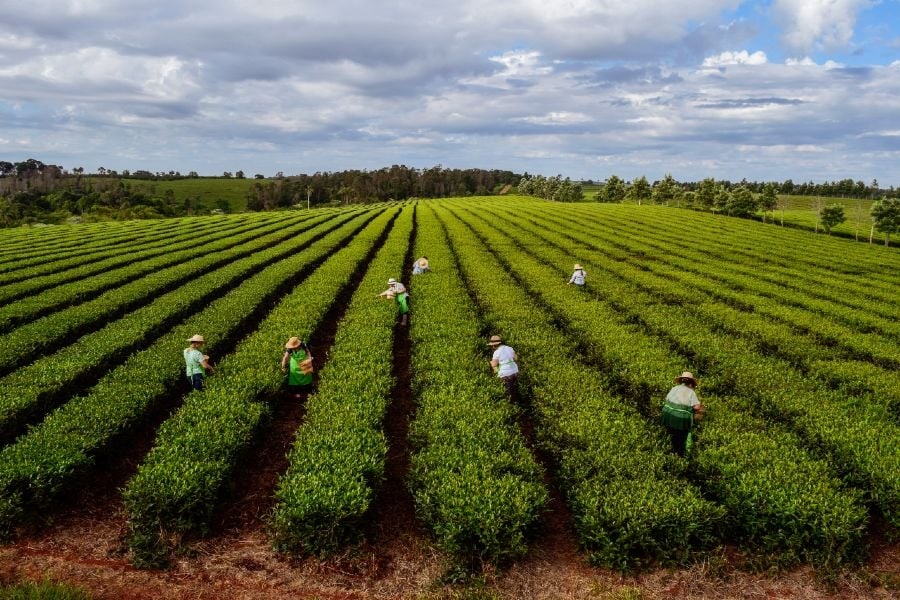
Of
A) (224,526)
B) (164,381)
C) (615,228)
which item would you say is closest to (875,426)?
(224,526)

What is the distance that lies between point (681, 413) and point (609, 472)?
2.20 m

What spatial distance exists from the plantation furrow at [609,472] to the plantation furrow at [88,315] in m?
15.4

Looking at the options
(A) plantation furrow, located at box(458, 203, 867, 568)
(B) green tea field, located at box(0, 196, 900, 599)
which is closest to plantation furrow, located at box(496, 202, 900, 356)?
(B) green tea field, located at box(0, 196, 900, 599)

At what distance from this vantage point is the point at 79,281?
2770 centimetres

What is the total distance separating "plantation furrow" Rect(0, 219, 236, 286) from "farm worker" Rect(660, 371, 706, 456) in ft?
106

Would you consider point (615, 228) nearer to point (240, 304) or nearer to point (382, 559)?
point (240, 304)

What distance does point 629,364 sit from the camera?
620 inches

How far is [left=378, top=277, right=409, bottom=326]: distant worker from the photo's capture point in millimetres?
21297

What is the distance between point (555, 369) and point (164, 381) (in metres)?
10.6

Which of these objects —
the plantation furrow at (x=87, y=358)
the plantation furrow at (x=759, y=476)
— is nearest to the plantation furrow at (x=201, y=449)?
the plantation furrow at (x=87, y=358)

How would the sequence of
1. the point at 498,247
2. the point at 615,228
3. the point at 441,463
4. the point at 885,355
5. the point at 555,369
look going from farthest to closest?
the point at 615,228
the point at 498,247
the point at 885,355
the point at 555,369
the point at 441,463

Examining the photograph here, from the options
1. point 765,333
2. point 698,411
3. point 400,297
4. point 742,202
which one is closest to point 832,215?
point 742,202

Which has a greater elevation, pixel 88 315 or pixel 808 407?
pixel 88 315

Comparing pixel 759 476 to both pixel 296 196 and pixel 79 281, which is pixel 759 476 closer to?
pixel 79 281
